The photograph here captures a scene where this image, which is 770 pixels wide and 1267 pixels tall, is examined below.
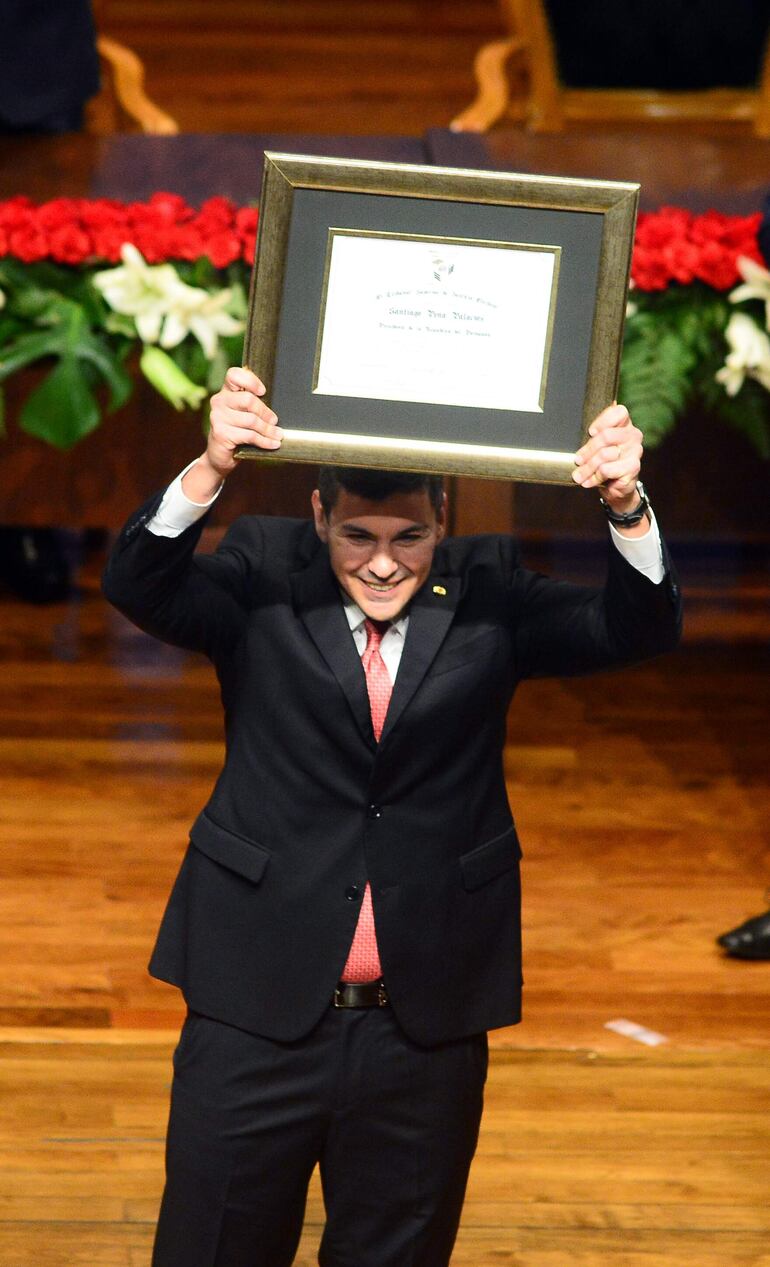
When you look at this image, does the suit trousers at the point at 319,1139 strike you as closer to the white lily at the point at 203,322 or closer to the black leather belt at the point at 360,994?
the black leather belt at the point at 360,994

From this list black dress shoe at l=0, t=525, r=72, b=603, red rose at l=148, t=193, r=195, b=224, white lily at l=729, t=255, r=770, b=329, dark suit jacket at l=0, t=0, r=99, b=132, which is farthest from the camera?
black dress shoe at l=0, t=525, r=72, b=603

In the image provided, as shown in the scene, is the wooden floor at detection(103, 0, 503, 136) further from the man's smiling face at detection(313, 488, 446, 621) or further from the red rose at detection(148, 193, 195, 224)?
the man's smiling face at detection(313, 488, 446, 621)

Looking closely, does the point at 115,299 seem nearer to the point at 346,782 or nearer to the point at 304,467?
the point at 304,467

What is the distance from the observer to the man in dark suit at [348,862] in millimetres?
1951

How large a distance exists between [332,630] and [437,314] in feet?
1.15

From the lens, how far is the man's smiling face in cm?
191

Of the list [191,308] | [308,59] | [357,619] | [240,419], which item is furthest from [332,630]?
[308,59]

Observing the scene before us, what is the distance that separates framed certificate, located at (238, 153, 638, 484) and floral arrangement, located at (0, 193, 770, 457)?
152 centimetres

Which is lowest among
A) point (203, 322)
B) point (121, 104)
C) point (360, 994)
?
point (360, 994)

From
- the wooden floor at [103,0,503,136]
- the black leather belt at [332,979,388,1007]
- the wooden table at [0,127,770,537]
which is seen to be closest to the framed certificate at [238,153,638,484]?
the black leather belt at [332,979,388,1007]

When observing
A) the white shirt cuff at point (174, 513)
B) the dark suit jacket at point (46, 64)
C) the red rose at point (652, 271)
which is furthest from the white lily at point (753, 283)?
the white shirt cuff at point (174, 513)

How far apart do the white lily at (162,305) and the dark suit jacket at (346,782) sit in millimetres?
1387

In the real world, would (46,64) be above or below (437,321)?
above

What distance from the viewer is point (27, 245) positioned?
3.37m
